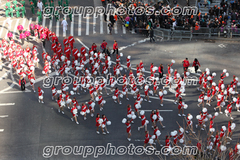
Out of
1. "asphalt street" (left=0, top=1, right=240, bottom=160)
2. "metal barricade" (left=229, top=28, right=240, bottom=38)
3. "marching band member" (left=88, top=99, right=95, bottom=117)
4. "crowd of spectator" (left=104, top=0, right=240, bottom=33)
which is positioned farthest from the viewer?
"crowd of spectator" (left=104, top=0, right=240, bottom=33)

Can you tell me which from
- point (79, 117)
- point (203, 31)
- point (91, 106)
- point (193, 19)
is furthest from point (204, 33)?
point (79, 117)

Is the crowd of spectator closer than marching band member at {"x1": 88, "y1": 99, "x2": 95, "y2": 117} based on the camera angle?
No

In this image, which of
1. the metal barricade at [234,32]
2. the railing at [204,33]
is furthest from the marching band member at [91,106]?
the metal barricade at [234,32]

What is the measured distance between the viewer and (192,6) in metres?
41.6

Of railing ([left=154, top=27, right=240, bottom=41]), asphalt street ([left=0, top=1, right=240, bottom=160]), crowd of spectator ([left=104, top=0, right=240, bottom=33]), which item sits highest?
crowd of spectator ([left=104, top=0, right=240, bottom=33])

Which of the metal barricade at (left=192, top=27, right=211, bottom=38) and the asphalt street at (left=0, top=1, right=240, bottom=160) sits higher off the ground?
the metal barricade at (left=192, top=27, right=211, bottom=38)

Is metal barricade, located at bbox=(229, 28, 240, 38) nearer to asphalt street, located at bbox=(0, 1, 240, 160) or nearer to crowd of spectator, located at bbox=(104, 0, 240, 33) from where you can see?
crowd of spectator, located at bbox=(104, 0, 240, 33)

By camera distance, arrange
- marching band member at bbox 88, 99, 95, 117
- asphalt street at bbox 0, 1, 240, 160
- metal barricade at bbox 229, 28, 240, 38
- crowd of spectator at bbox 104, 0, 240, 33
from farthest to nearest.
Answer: crowd of spectator at bbox 104, 0, 240, 33 < metal barricade at bbox 229, 28, 240, 38 < marching band member at bbox 88, 99, 95, 117 < asphalt street at bbox 0, 1, 240, 160

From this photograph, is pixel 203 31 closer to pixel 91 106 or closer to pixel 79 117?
pixel 91 106

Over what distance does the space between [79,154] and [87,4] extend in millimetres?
28348

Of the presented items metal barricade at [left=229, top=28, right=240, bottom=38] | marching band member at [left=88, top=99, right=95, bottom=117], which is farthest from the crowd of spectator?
marching band member at [left=88, top=99, right=95, bottom=117]

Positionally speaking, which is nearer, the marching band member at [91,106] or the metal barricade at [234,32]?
the marching band member at [91,106]

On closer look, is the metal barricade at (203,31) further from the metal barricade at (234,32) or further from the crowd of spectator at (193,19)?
the metal barricade at (234,32)

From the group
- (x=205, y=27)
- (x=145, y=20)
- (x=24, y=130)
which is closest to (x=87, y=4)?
(x=145, y=20)
